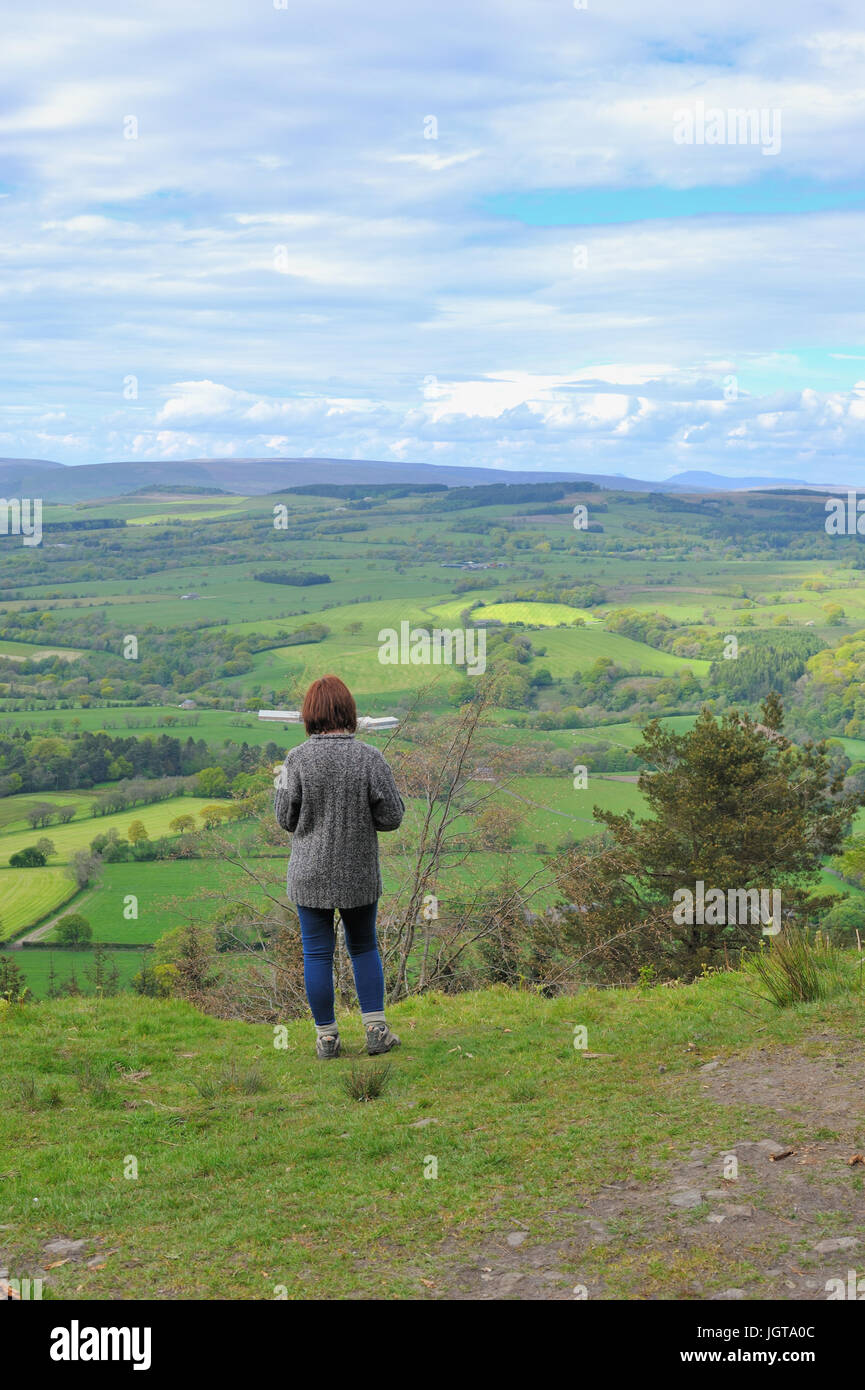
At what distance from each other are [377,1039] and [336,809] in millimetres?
1679

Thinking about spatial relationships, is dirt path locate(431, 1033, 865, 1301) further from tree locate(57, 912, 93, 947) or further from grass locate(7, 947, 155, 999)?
tree locate(57, 912, 93, 947)

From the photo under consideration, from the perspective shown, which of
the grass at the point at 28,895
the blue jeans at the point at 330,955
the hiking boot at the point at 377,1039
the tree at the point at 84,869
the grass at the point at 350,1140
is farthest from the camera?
the tree at the point at 84,869

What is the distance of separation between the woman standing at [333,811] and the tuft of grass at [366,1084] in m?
0.72

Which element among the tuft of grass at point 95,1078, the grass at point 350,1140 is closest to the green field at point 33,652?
the grass at point 350,1140

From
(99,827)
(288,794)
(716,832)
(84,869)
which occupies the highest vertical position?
(288,794)

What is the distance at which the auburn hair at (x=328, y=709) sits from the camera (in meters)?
6.39

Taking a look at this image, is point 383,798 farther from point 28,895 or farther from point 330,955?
point 28,895

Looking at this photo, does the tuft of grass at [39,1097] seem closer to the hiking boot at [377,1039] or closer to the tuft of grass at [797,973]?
the hiking boot at [377,1039]

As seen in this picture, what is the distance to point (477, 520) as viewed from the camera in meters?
174

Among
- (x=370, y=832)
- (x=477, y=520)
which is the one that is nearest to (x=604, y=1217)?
(x=370, y=832)

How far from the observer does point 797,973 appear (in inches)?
281

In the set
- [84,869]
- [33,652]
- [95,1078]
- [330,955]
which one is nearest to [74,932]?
[84,869]
